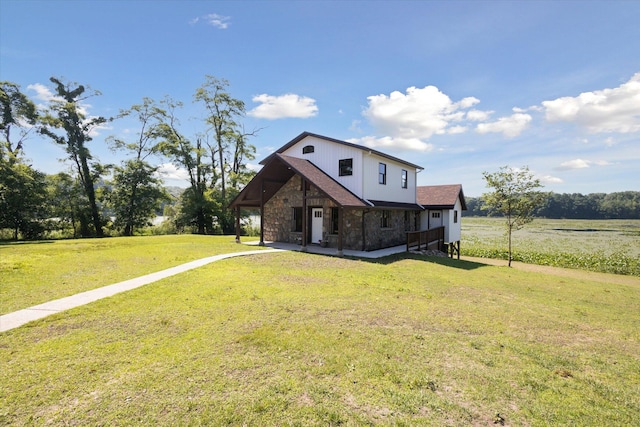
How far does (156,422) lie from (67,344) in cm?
299

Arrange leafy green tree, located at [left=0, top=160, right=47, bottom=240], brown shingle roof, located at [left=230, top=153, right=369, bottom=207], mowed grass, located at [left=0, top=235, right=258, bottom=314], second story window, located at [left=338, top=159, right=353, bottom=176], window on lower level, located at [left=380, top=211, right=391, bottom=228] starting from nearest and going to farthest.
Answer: mowed grass, located at [left=0, top=235, right=258, bottom=314], brown shingle roof, located at [left=230, top=153, right=369, bottom=207], second story window, located at [left=338, top=159, right=353, bottom=176], window on lower level, located at [left=380, top=211, right=391, bottom=228], leafy green tree, located at [left=0, top=160, right=47, bottom=240]

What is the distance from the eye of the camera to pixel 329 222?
17.8 meters

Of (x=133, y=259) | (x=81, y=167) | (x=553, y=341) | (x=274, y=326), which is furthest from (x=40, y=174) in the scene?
(x=553, y=341)

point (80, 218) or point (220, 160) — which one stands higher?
point (220, 160)

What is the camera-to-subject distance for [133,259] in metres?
13.1

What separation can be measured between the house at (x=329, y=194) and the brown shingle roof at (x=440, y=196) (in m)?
3.97

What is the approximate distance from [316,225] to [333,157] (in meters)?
4.41

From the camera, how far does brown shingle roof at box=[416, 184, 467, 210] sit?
2384cm

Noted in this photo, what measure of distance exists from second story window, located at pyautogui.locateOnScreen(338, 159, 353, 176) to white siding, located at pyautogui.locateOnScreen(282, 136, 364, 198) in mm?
201

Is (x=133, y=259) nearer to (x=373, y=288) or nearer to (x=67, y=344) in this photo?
(x=67, y=344)

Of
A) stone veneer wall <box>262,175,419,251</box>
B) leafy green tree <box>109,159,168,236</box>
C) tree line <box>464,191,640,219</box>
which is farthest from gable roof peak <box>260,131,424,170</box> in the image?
tree line <box>464,191,640,219</box>

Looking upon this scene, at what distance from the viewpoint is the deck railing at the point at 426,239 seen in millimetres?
18802

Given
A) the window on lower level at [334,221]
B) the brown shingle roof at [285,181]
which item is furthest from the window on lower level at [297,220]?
the window on lower level at [334,221]

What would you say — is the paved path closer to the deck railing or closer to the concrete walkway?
the concrete walkway
